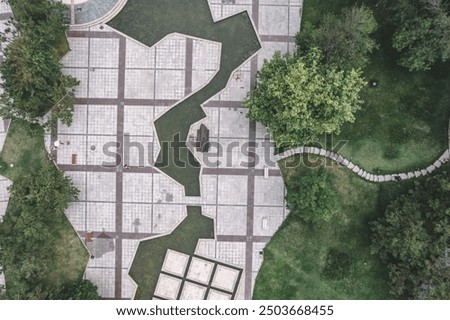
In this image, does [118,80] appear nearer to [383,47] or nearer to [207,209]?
[207,209]

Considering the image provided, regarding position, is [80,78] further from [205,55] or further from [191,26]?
[205,55]

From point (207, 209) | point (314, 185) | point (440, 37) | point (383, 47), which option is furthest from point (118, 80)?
point (440, 37)

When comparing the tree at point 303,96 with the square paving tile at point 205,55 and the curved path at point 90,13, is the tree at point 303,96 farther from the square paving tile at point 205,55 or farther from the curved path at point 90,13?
the curved path at point 90,13

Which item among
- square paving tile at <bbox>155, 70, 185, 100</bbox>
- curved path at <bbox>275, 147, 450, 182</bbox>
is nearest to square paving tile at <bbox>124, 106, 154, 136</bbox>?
square paving tile at <bbox>155, 70, 185, 100</bbox>

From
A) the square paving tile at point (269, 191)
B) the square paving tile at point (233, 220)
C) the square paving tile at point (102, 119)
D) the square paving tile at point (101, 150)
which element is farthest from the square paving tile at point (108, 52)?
the square paving tile at point (269, 191)

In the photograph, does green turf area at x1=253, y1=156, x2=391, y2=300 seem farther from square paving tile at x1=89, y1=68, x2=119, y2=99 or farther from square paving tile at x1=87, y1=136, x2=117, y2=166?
square paving tile at x1=89, y1=68, x2=119, y2=99

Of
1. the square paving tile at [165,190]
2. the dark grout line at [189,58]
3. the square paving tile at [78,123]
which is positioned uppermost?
the dark grout line at [189,58]
